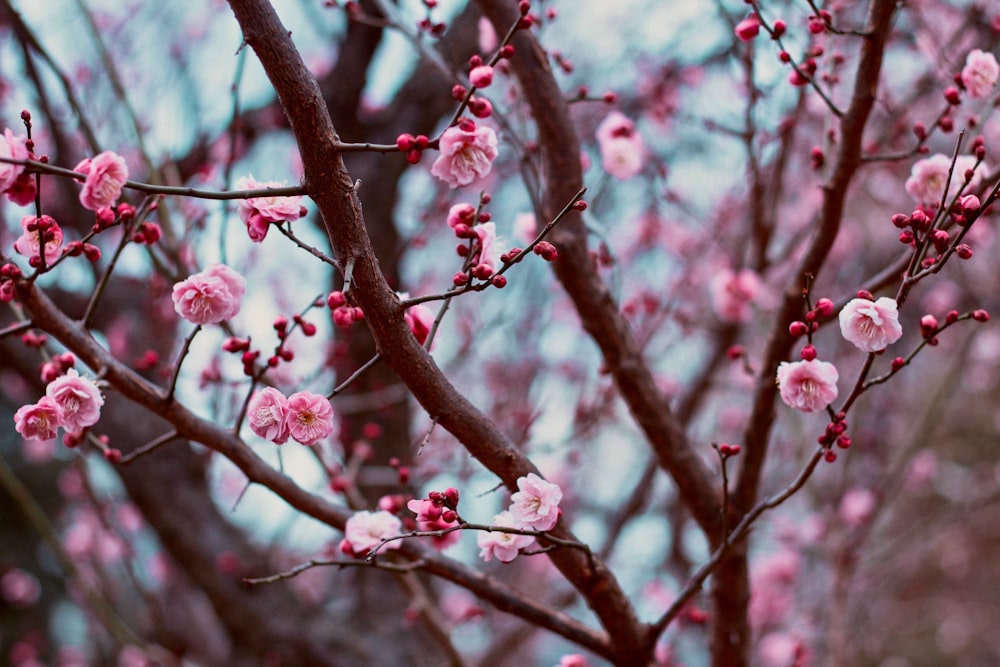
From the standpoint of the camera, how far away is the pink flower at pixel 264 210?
1.46 meters

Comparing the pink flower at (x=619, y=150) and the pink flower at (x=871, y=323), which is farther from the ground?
the pink flower at (x=619, y=150)

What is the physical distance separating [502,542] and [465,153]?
0.78m

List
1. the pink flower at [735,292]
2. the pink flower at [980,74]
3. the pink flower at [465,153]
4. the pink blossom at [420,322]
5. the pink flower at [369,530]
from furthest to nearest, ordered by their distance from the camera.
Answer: the pink flower at [735,292] → the pink flower at [980,74] → the pink flower at [369,530] → the pink blossom at [420,322] → the pink flower at [465,153]

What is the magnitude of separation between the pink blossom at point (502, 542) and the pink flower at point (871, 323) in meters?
0.74

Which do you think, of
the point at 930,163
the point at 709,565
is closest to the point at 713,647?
the point at 709,565

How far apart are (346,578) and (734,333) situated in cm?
234

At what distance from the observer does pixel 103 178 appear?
1.50 meters

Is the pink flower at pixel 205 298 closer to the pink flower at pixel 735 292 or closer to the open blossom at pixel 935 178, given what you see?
the open blossom at pixel 935 178

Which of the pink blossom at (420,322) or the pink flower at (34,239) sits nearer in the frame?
the pink flower at (34,239)

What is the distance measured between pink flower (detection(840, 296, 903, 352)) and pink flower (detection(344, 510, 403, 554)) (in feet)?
3.55

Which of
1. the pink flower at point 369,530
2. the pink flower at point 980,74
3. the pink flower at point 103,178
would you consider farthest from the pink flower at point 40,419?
the pink flower at point 980,74

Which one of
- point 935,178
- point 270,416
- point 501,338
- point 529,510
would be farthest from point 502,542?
point 501,338

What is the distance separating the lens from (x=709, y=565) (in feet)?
6.14

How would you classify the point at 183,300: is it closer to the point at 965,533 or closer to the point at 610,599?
the point at 610,599
